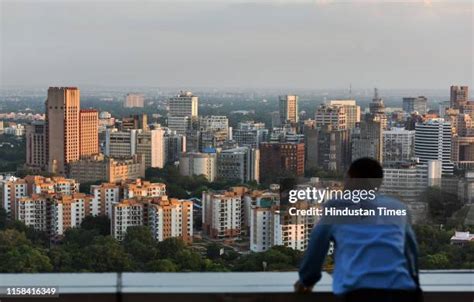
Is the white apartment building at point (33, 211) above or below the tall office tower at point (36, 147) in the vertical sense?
below

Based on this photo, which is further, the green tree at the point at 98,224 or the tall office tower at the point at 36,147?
the tall office tower at the point at 36,147

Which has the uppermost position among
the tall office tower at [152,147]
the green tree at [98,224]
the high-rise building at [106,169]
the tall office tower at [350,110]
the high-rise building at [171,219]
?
the tall office tower at [350,110]

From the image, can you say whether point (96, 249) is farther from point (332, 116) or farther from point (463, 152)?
point (463, 152)

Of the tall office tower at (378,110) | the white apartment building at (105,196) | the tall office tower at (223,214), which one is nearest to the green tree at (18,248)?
the white apartment building at (105,196)

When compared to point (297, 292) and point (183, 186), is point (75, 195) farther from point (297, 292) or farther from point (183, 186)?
point (297, 292)

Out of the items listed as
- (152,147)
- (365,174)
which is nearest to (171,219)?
(152,147)

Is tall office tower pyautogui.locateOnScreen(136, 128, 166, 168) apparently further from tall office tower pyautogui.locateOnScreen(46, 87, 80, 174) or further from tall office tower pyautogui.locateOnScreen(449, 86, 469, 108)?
tall office tower pyautogui.locateOnScreen(449, 86, 469, 108)

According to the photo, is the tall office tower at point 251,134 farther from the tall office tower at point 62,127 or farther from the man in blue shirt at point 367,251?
the man in blue shirt at point 367,251
